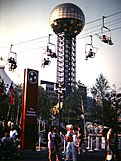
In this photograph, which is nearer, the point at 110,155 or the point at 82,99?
the point at 110,155

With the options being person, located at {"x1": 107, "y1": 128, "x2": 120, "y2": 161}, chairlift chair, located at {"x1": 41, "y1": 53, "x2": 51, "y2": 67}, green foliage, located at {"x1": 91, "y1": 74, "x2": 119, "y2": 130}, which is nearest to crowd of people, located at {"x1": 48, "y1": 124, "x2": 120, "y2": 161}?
person, located at {"x1": 107, "y1": 128, "x2": 120, "y2": 161}

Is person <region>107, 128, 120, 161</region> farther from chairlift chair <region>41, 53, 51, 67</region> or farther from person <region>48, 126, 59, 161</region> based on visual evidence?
chairlift chair <region>41, 53, 51, 67</region>

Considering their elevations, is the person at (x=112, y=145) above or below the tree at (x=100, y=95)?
below

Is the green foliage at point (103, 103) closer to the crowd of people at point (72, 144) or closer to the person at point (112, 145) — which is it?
the crowd of people at point (72, 144)

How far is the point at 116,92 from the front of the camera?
43.3 feet

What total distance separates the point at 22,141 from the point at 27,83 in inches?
51.1

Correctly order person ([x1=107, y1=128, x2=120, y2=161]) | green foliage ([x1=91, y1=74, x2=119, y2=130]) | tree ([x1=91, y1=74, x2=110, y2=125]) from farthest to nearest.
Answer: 1. tree ([x1=91, y1=74, x2=110, y2=125])
2. green foliage ([x1=91, y1=74, x2=119, y2=130])
3. person ([x1=107, y1=128, x2=120, y2=161])

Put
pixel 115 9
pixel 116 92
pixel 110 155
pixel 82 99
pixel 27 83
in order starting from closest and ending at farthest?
1. pixel 110 155
2. pixel 115 9
3. pixel 27 83
4. pixel 116 92
5. pixel 82 99

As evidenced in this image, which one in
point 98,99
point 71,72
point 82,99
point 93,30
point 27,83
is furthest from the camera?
point 71,72

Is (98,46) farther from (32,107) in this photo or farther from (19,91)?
(19,91)

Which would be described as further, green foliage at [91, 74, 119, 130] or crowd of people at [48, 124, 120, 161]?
green foliage at [91, 74, 119, 130]

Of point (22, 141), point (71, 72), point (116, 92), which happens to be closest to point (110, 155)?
point (22, 141)

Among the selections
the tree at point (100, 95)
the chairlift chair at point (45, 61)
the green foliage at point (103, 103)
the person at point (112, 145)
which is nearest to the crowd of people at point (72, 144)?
the person at point (112, 145)

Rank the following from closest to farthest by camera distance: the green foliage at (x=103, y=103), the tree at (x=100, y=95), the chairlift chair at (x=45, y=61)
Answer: the chairlift chair at (x=45, y=61)
the green foliage at (x=103, y=103)
the tree at (x=100, y=95)
